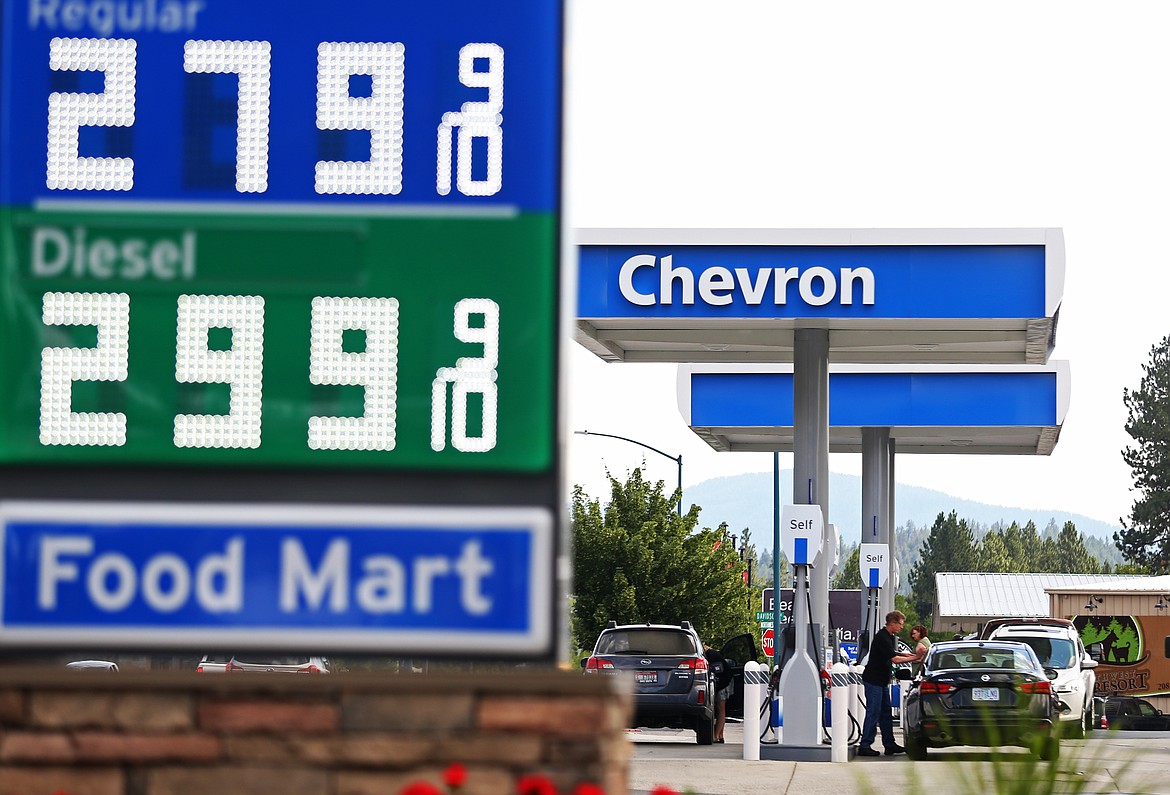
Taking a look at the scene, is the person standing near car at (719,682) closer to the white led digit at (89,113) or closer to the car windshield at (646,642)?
the car windshield at (646,642)

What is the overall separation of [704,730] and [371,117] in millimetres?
19344

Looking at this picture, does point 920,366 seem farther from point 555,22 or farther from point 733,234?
point 555,22

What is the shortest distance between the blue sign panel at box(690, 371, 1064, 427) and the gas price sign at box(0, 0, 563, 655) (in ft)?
98.2

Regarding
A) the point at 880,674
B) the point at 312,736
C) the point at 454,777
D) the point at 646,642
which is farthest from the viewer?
the point at 646,642

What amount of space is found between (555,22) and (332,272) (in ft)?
3.64

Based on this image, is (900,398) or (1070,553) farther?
(1070,553)

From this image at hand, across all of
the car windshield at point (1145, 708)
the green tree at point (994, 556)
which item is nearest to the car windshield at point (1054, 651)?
the car windshield at point (1145, 708)

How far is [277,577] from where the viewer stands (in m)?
5.77

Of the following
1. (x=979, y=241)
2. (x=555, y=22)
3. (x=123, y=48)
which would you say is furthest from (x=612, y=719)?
(x=979, y=241)

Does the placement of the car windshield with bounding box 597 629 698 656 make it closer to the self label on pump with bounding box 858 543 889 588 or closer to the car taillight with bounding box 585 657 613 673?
the car taillight with bounding box 585 657 613 673

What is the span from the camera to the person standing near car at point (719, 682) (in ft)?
86.5

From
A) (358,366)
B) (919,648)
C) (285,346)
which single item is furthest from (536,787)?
(919,648)

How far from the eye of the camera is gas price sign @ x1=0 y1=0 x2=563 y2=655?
18.9 ft

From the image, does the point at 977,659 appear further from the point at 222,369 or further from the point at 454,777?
the point at 454,777
